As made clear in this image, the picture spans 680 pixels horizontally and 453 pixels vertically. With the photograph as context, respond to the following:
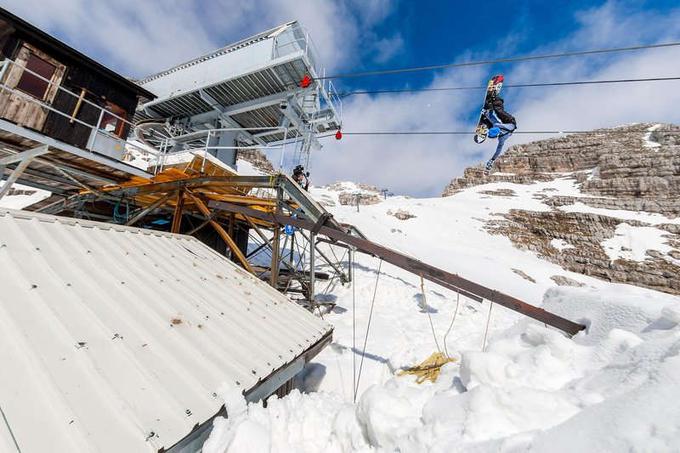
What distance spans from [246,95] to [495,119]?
11129 millimetres

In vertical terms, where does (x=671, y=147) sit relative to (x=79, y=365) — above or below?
above

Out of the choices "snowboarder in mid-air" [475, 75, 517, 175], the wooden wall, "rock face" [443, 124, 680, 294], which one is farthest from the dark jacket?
the wooden wall

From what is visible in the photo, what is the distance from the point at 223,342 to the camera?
330 centimetres

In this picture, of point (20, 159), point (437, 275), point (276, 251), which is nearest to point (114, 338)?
point (276, 251)

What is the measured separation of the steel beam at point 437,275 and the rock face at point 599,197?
14710 mm

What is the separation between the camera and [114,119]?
11.8 metres

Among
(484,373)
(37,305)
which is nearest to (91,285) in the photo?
(37,305)

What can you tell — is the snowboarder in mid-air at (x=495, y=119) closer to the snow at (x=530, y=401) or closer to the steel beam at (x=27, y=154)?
the snow at (x=530, y=401)

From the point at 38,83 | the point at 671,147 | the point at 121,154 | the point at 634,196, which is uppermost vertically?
the point at 671,147

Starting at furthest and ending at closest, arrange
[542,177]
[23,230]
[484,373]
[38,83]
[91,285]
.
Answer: [542,177] < [38,83] < [23,230] < [91,285] < [484,373]

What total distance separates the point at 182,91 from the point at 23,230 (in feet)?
41.9

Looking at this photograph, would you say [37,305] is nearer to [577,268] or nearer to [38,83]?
[38,83]

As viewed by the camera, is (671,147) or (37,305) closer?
(37,305)

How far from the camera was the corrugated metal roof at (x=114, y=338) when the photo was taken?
5.85 ft
